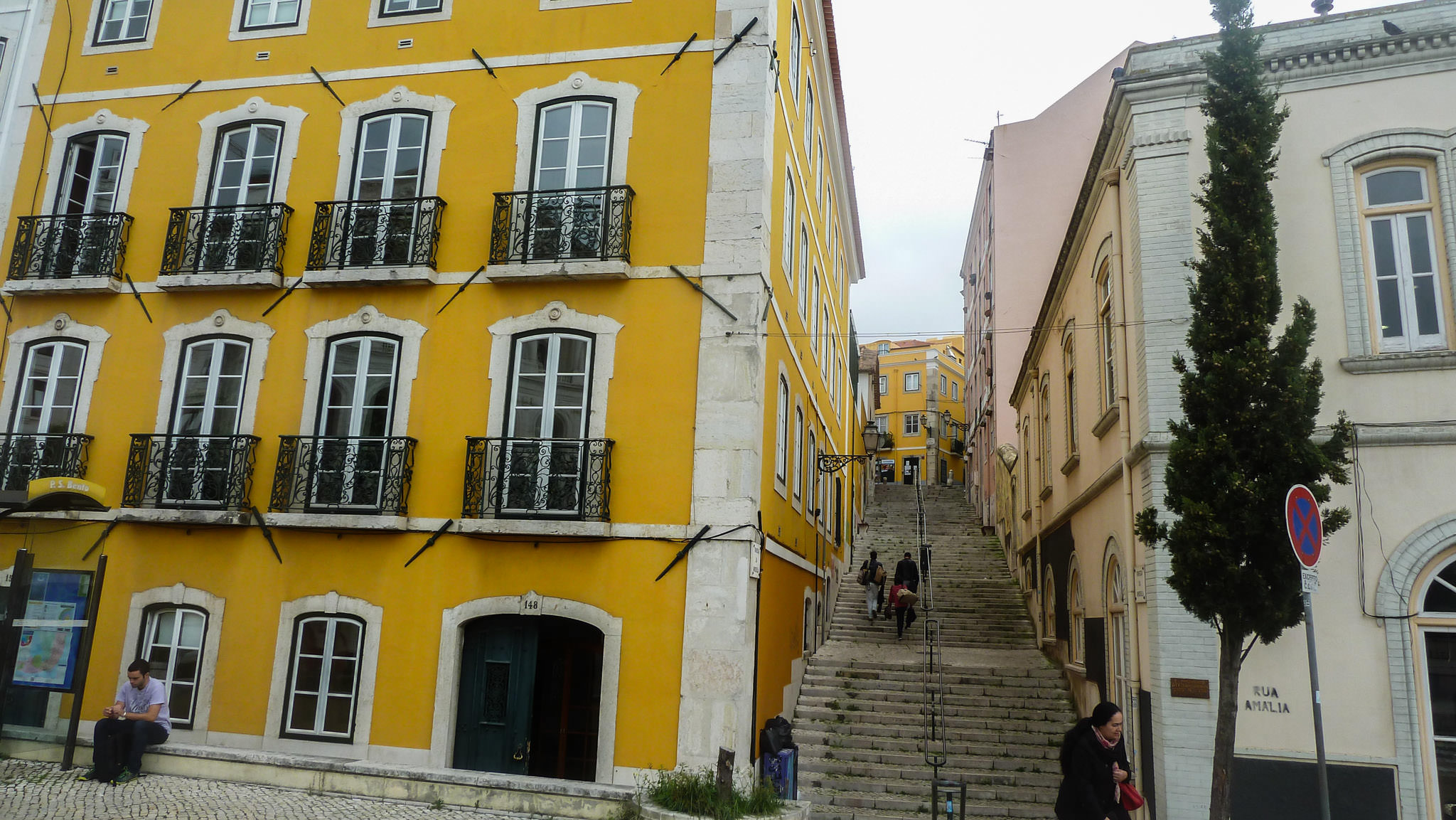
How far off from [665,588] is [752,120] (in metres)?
5.96

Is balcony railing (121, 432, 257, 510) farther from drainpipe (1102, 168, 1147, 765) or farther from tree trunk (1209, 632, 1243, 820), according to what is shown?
tree trunk (1209, 632, 1243, 820)

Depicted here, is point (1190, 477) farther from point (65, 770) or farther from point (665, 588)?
point (65, 770)

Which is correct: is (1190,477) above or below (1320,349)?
below

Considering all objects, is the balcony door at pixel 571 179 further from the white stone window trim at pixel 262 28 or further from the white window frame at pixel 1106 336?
the white window frame at pixel 1106 336

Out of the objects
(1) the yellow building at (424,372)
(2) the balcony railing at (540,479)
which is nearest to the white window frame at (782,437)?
(1) the yellow building at (424,372)

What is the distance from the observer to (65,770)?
35.3 ft

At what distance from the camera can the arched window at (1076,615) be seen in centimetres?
1418

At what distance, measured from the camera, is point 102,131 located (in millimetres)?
14141

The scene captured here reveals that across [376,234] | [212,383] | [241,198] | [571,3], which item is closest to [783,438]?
[376,234]

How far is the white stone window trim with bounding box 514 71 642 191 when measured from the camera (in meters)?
12.2

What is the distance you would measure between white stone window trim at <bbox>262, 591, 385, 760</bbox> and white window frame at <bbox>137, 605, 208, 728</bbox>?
1.08 m

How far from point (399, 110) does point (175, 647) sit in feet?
25.4

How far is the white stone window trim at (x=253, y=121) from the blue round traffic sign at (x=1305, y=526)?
41.3 ft

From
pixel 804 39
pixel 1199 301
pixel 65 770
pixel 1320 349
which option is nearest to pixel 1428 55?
pixel 1320 349
